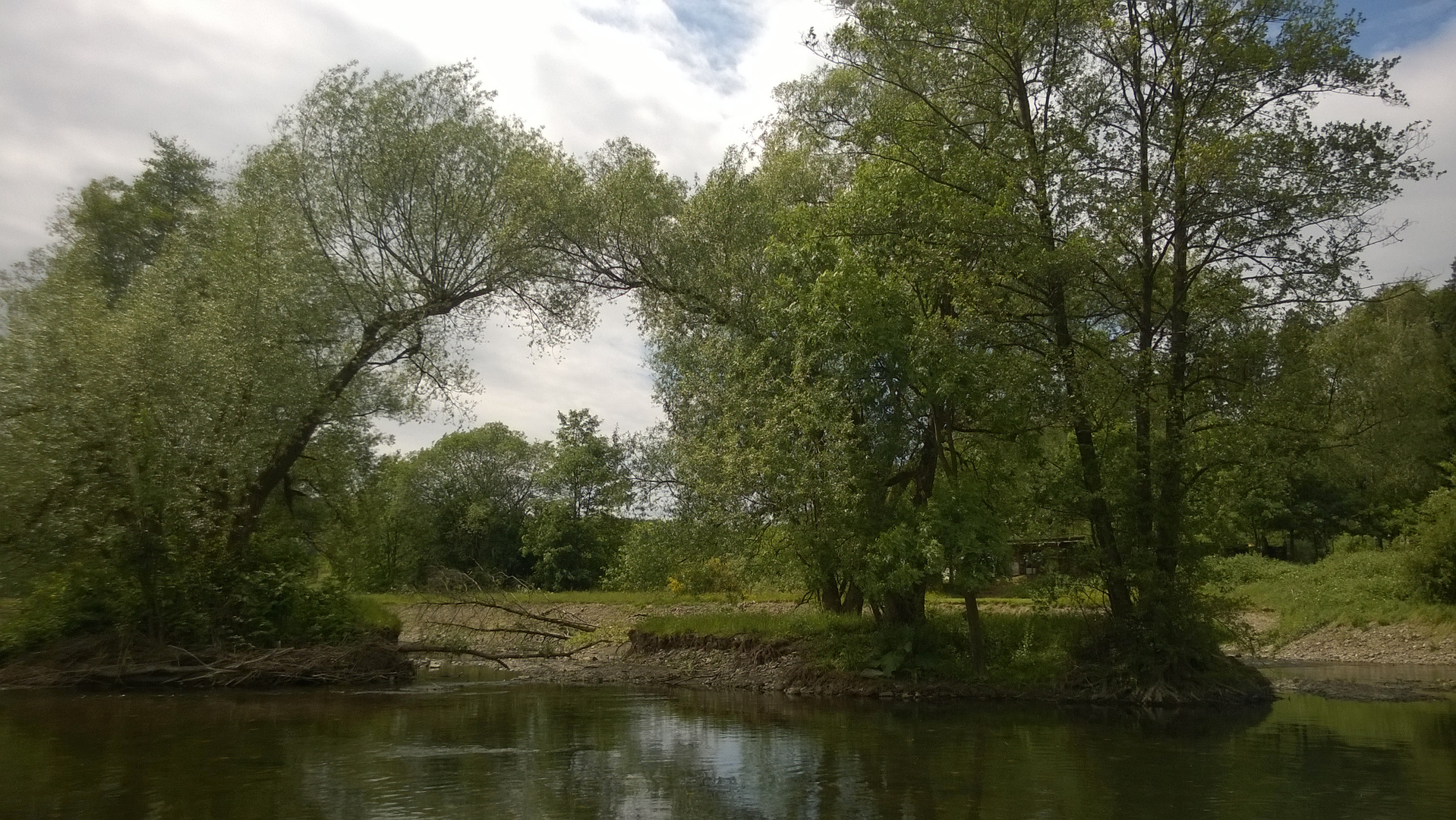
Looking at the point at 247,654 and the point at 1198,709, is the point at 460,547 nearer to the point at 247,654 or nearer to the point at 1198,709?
the point at 247,654

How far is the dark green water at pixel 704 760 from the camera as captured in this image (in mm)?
11453

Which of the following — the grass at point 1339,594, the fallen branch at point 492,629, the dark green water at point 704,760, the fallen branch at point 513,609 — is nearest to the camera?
the dark green water at point 704,760

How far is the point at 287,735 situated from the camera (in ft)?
54.3

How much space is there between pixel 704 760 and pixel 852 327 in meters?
11.3

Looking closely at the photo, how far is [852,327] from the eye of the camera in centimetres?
2256

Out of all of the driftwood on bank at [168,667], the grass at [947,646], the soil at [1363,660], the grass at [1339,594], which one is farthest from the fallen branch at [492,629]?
the grass at [1339,594]

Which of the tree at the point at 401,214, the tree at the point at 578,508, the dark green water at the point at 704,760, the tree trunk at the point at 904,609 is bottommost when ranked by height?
A: the dark green water at the point at 704,760

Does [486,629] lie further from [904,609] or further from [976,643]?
[976,643]

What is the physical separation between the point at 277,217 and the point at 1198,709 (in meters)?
26.2

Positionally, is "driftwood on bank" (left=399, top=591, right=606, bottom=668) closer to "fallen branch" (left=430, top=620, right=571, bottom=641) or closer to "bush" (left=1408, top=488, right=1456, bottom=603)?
"fallen branch" (left=430, top=620, right=571, bottom=641)

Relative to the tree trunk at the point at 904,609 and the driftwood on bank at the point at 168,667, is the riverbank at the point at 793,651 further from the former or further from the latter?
the driftwood on bank at the point at 168,667

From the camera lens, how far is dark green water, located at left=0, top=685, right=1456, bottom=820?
11.5m

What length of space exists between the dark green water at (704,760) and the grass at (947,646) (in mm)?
1679

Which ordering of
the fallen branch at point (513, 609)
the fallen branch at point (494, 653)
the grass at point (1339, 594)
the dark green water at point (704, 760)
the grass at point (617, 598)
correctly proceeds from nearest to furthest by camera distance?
1. the dark green water at point (704, 760)
2. the fallen branch at point (494, 653)
3. the fallen branch at point (513, 609)
4. the grass at point (617, 598)
5. the grass at point (1339, 594)
